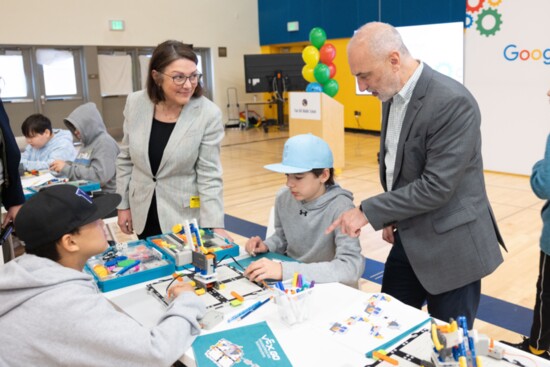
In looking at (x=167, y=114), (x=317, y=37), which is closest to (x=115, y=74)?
(x=317, y=37)

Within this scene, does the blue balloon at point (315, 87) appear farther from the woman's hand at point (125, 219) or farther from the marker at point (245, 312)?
the marker at point (245, 312)

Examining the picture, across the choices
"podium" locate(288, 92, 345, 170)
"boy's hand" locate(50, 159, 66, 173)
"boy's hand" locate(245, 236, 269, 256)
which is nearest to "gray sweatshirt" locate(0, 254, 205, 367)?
"boy's hand" locate(245, 236, 269, 256)

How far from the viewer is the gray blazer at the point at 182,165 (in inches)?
94.5

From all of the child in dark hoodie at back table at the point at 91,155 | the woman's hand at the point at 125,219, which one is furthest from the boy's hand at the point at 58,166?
the woman's hand at the point at 125,219

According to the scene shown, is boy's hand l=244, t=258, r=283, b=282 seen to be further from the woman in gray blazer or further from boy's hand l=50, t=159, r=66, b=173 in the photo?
boy's hand l=50, t=159, r=66, b=173

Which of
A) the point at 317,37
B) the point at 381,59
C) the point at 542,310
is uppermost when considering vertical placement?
the point at 317,37

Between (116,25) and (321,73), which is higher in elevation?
(116,25)

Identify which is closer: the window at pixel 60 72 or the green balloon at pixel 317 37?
the green balloon at pixel 317 37

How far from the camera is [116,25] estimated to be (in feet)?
37.8

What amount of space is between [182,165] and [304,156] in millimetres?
638

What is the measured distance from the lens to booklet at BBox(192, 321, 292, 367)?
4.44 feet

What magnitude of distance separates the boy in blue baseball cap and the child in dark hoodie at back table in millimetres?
2273

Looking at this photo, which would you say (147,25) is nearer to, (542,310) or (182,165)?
(182,165)

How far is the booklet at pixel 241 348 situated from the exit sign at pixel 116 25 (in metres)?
11.3
